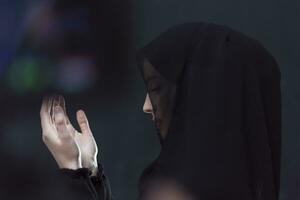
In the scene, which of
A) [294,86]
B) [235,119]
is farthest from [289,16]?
[235,119]

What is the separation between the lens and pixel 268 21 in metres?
2.69

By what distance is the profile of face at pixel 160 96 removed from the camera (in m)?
1.53

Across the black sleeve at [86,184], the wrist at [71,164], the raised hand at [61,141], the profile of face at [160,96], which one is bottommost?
the black sleeve at [86,184]

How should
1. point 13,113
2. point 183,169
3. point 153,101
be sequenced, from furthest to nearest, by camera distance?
1. point 13,113
2. point 153,101
3. point 183,169

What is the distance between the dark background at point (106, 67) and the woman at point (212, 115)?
1067 mm

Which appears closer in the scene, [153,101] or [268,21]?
[153,101]

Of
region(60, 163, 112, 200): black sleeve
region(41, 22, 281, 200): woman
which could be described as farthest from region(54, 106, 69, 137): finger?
region(41, 22, 281, 200): woman

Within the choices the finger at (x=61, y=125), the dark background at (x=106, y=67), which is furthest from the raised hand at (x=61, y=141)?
the dark background at (x=106, y=67)

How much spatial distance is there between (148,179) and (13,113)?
122cm

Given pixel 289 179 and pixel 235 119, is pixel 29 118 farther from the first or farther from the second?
pixel 235 119

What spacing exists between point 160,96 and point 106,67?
1.15m

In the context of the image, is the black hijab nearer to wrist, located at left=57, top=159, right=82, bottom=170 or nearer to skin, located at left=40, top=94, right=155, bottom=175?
skin, located at left=40, top=94, right=155, bottom=175

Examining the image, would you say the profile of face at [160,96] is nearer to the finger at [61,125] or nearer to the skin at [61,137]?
the skin at [61,137]

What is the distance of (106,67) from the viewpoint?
2.67m
